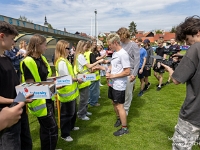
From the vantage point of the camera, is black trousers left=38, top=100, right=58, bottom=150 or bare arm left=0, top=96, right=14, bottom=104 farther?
black trousers left=38, top=100, right=58, bottom=150

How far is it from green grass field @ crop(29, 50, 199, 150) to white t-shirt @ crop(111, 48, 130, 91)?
1.11m

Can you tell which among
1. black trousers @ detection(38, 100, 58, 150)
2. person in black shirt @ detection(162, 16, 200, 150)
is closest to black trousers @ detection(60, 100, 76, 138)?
black trousers @ detection(38, 100, 58, 150)

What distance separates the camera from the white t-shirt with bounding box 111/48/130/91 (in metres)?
3.46

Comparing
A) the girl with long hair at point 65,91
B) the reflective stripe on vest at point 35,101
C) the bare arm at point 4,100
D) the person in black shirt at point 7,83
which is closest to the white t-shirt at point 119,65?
the girl with long hair at point 65,91

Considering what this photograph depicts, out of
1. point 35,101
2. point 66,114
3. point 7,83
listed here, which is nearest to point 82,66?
point 66,114

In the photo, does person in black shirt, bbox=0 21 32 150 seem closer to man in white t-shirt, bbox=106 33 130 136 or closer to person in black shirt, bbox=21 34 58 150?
person in black shirt, bbox=21 34 58 150

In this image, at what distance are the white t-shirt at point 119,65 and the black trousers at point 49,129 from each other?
1395mm

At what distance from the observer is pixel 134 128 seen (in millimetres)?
4133

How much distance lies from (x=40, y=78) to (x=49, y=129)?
0.81 m

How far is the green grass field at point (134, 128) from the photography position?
11.4 feet

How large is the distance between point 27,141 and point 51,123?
400mm

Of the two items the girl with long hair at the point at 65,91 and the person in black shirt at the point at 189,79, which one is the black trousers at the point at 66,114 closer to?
the girl with long hair at the point at 65,91

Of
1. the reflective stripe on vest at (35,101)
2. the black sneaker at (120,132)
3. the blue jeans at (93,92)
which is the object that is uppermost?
the reflective stripe on vest at (35,101)

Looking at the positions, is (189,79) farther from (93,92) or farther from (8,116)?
(93,92)
